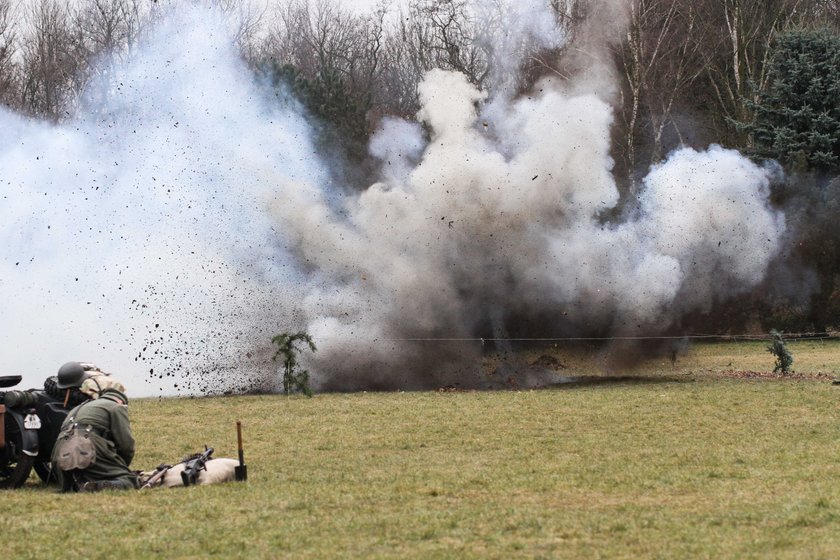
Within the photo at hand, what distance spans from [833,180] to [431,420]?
23.5m

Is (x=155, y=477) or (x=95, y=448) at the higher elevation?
(x=95, y=448)

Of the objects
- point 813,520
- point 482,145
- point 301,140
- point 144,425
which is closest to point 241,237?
point 301,140

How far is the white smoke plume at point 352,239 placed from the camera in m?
28.9

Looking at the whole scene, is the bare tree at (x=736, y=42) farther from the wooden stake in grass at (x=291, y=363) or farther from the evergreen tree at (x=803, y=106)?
the wooden stake in grass at (x=291, y=363)

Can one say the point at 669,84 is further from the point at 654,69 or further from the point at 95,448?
the point at 95,448

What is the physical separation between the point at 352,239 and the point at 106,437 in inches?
629

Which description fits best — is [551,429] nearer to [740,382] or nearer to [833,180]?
[740,382]

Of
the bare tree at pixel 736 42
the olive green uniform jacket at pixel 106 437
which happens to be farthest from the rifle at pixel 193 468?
the bare tree at pixel 736 42

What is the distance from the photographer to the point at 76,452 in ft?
44.1

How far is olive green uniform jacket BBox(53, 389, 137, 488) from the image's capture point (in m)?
13.6

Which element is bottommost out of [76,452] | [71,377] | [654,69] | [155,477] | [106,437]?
[155,477]

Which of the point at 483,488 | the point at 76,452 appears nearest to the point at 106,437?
the point at 76,452

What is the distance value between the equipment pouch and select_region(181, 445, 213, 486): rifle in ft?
3.32

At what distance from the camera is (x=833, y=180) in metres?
39.2
